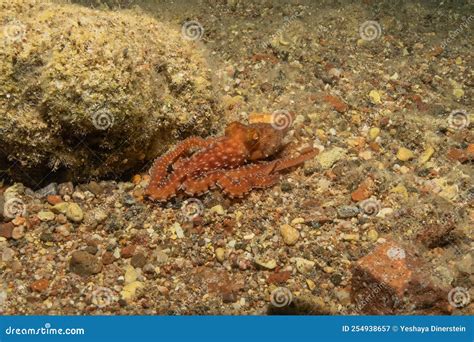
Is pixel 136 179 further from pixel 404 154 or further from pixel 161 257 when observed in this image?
pixel 404 154

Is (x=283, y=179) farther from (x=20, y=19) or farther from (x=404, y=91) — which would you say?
(x=20, y=19)

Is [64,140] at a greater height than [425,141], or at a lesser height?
lesser

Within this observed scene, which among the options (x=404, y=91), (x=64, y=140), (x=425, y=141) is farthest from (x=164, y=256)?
(x=404, y=91)

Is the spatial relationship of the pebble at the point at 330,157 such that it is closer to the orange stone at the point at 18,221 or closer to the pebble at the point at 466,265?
the pebble at the point at 466,265

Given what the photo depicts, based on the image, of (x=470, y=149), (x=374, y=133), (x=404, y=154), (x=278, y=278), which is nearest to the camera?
(x=278, y=278)

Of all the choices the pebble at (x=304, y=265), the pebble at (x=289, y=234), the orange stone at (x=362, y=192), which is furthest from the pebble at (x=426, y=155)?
the pebble at (x=304, y=265)

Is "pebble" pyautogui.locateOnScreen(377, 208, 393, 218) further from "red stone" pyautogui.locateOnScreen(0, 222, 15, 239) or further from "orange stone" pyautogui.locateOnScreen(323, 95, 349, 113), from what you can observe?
"red stone" pyautogui.locateOnScreen(0, 222, 15, 239)

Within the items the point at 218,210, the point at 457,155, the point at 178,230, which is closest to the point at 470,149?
the point at 457,155
